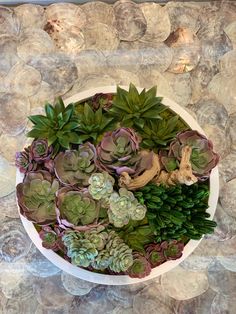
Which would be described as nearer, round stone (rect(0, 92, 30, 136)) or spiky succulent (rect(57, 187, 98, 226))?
spiky succulent (rect(57, 187, 98, 226))

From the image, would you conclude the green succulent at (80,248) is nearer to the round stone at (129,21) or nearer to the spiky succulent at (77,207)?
the spiky succulent at (77,207)

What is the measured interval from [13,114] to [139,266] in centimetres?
42

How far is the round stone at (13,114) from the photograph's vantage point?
1.01 metres

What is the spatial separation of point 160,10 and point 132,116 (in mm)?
357

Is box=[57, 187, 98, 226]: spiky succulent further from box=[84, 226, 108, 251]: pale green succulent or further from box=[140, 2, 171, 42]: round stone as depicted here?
box=[140, 2, 171, 42]: round stone

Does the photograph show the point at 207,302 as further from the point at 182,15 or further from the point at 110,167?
the point at 182,15

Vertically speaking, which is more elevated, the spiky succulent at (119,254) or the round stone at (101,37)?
the round stone at (101,37)

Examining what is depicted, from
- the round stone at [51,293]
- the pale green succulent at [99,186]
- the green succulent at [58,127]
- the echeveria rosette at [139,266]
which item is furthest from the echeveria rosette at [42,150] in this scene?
the round stone at [51,293]

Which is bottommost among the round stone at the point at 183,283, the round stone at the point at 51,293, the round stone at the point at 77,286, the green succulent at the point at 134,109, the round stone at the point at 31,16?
the round stone at the point at 51,293

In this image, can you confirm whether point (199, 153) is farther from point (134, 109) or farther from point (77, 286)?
point (77, 286)

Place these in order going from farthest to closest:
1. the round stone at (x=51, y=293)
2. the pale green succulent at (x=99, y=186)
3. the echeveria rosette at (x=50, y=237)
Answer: the round stone at (x=51, y=293) → the echeveria rosette at (x=50, y=237) → the pale green succulent at (x=99, y=186)

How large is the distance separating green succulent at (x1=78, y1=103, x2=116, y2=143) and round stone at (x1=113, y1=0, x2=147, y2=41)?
0.29 meters

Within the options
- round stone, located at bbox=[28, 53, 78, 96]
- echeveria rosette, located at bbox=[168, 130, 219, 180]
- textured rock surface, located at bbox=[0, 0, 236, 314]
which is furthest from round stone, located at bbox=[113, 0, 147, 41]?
echeveria rosette, located at bbox=[168, 130, 219, 180]

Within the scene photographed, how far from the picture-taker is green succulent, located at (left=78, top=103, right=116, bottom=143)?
0.79 meters
